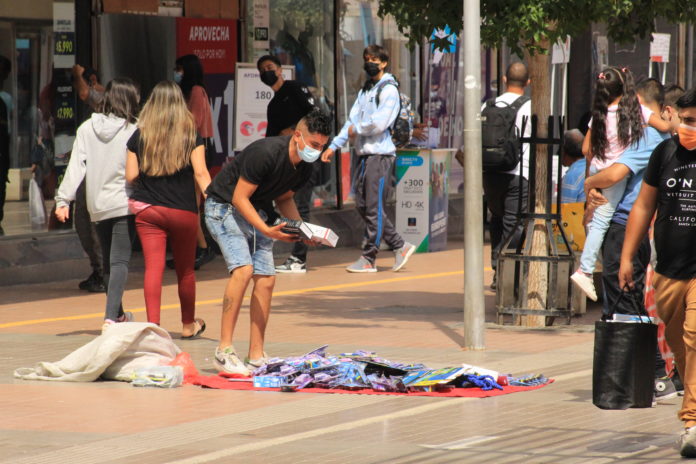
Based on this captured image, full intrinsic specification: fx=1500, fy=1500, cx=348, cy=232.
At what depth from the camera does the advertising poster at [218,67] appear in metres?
16.4

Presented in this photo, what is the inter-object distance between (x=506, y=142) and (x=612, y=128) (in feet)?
10.3

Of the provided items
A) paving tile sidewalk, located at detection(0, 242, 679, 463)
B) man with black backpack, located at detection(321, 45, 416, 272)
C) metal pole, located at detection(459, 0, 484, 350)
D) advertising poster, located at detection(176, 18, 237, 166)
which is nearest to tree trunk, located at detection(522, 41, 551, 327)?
paving tile sidewalk, located at detection(0, 242, 679, 463)

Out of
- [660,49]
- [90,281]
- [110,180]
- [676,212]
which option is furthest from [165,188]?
[660,49]

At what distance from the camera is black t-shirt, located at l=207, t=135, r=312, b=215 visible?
892 centimetres

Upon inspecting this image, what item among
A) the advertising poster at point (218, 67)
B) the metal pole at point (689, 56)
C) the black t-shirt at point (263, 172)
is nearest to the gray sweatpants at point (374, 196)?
the advertising poster at point (218, 67)

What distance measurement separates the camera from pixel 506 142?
1248 centimetres

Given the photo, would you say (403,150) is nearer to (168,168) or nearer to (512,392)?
(168,168)

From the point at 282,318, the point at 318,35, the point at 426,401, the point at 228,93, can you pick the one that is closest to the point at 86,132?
the point at 282,318

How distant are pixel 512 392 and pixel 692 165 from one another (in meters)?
2.10

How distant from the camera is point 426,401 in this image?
8.20 m

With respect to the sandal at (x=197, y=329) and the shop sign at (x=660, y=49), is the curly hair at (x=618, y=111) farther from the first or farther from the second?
the shop sign at (x=660, y=49)

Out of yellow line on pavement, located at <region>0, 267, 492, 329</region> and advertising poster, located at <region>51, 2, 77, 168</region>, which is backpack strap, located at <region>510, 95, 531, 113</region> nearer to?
yellow line on pavement, located at <region>0, 267, 492, 329</region>

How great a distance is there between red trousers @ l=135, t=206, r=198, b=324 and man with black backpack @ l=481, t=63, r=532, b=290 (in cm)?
309

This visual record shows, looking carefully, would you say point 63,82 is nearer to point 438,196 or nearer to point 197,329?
point 438,196
